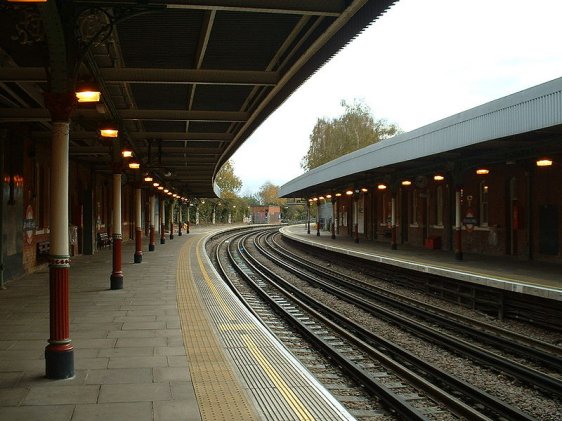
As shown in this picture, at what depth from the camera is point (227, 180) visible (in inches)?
3642

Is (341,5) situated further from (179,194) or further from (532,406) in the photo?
(179,194)

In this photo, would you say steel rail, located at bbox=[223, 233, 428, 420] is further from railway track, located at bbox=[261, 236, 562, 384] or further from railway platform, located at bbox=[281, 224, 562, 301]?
railway platform, located at bbox=[281, 224, 562, 301]

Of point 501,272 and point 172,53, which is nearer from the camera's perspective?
point 172,53

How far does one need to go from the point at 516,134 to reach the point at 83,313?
31.5ft

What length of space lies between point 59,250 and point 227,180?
86910mm

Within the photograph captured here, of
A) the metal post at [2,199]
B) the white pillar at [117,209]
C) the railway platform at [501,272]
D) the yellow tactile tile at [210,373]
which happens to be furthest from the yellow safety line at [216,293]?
the railway platform at [501,272]

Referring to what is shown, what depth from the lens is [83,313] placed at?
970 centimetres

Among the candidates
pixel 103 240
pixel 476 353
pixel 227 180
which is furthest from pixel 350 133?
pixel 476 353

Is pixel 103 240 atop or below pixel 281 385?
atop

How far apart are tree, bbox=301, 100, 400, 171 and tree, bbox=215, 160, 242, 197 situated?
28.2m

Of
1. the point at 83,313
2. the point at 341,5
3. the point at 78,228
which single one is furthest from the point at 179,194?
the point at 341,5

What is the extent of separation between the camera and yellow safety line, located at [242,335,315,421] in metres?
4.86

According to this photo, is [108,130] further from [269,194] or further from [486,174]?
[269,194]

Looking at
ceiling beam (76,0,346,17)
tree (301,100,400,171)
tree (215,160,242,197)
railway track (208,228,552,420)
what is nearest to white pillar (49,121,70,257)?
ceiling beam (76,0,346,17)
